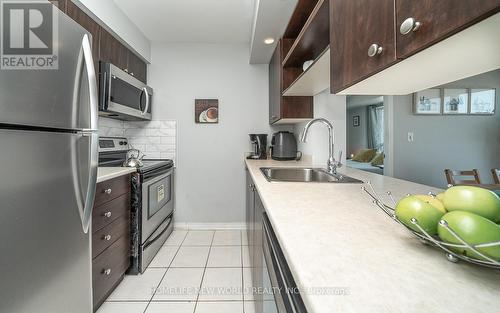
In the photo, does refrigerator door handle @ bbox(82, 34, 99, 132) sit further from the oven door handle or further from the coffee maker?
the coffee maker

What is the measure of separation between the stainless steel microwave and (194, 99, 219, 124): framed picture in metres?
0.61

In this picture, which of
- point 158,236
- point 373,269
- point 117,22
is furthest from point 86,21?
point 373,269

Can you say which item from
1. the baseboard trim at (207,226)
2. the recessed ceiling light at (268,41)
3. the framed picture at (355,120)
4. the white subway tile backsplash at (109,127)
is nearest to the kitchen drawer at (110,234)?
the white subway tile backsplash at (109,127)

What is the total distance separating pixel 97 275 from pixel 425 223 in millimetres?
1867

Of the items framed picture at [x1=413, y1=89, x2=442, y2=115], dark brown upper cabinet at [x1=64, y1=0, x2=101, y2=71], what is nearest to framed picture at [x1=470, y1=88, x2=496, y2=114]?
framed picture at [x1=413, y1=89, x2=442, y2=115]

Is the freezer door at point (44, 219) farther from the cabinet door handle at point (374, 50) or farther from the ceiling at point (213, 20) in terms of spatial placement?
the ceiling at point (213, 20)

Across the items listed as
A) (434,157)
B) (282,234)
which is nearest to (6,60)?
(282,234)

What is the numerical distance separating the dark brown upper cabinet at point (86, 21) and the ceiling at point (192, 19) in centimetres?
46

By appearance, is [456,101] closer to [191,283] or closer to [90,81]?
[191,283]

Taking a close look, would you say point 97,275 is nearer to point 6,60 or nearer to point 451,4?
point 6,60

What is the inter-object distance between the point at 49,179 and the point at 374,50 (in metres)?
1.27

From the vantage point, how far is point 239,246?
104 inches

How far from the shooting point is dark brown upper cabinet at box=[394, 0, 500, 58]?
420mm

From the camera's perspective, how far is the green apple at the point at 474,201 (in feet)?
1.41
